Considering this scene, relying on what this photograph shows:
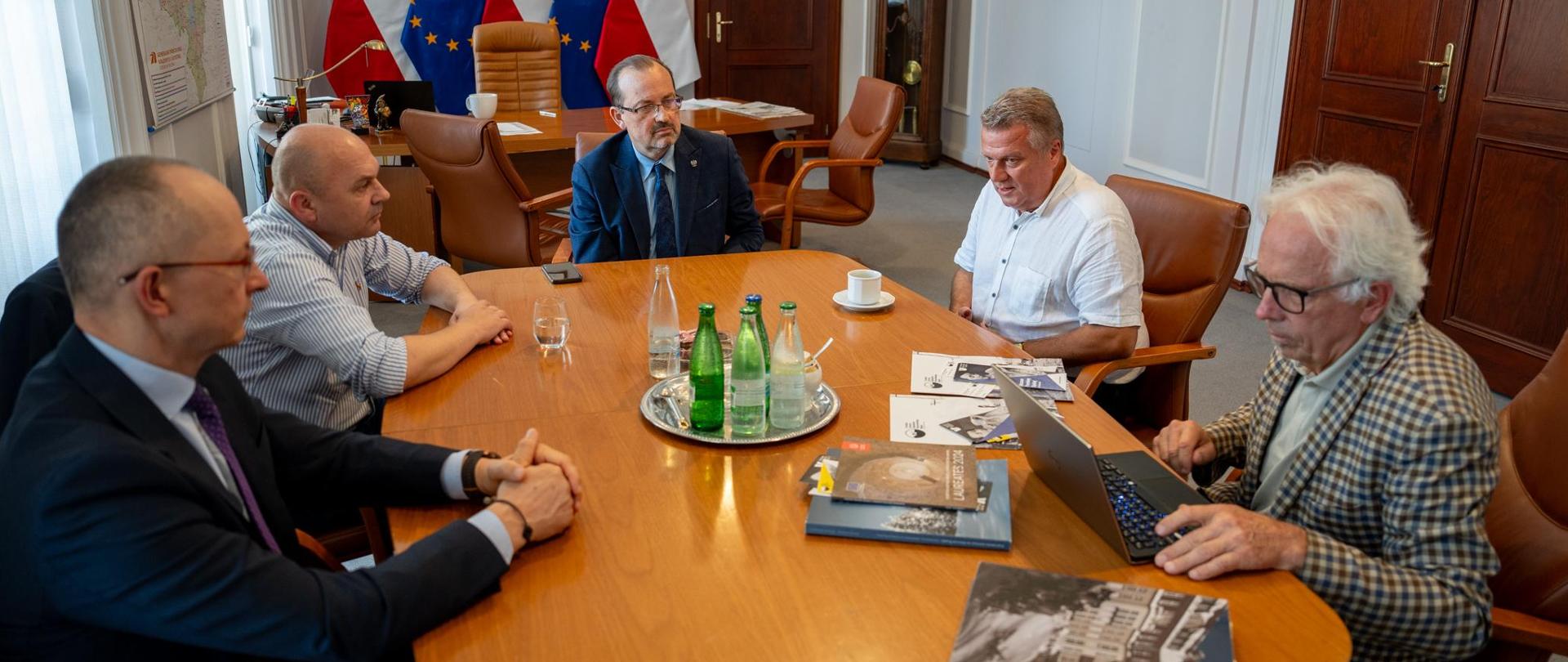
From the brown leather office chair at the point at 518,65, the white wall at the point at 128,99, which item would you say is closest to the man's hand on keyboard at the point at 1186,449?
the white wall at the point at 128,99

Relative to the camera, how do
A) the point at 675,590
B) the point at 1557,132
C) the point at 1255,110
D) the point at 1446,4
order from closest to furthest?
the point at 675,590 → the point at 1557,132 → the point at 1446,4 → the point at 1255,110

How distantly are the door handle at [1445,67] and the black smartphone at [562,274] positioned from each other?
315 centimetres

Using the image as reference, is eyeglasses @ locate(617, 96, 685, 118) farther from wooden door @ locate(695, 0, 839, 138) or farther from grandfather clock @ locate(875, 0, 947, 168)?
grandfather clock @ locate(875, 0, 947, 168)

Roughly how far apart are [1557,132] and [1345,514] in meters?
2.78

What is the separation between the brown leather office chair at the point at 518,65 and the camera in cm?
565

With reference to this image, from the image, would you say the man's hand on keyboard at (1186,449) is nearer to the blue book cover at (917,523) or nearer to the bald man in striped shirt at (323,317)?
the blue book cover at (917,523)

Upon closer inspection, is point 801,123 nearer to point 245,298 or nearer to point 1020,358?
point 1020,358

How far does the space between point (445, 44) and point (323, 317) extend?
5393 millimetres

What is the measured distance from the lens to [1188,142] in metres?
5.50

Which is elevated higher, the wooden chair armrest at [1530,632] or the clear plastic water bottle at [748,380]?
the clear plastic water bottle at [748,380]

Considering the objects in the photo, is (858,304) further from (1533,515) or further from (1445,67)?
(1445,67)

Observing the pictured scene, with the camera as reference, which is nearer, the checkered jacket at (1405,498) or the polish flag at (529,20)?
the checkered jacket at (1405,498)

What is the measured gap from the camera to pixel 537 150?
180 inches

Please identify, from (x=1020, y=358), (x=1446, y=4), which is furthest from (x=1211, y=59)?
(x=1020, y=358)
